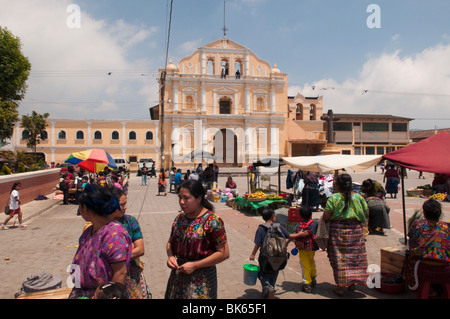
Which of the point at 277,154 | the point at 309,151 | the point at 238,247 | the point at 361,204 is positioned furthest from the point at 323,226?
the point at 309,151

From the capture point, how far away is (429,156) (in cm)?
480

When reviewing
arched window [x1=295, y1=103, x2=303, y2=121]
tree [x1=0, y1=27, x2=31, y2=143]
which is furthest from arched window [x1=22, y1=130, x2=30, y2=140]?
arched window [x1=295, y1=103, x2=303, y2=121]

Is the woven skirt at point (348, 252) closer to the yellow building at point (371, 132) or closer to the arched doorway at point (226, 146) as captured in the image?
the arched doorway at point (226, 146)

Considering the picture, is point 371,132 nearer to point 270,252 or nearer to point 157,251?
point 157,251

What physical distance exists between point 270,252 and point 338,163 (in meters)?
5.81

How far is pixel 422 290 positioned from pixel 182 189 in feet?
10.1

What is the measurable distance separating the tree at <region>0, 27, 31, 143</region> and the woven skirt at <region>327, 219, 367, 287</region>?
740 inches

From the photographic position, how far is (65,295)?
3.43 m

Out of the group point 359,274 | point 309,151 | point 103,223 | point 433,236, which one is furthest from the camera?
point 309,151

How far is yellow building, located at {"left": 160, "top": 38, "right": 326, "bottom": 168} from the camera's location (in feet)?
126

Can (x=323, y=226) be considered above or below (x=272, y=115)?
below

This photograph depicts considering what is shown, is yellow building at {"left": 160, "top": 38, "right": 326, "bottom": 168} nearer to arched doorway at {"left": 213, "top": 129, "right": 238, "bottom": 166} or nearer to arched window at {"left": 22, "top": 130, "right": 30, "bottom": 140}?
arched doorway at {"left": 213, "top": 129, "right": 238, "bottom": 166}

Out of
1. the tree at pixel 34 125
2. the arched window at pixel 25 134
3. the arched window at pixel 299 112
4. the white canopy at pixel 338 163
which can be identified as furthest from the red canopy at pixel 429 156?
the arched window at pixel 299 112
